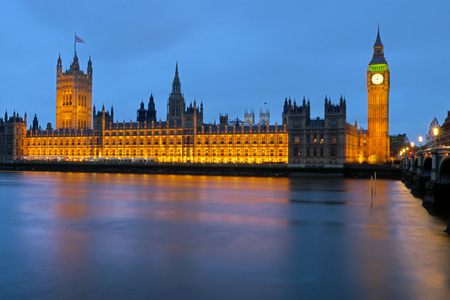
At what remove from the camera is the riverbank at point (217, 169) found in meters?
104

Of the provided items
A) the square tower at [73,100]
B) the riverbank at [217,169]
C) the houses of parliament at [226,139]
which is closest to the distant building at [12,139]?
the houses of parliament at [226,139]

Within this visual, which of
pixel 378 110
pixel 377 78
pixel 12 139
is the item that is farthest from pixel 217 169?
pixel 12 139

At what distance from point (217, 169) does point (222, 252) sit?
92382mm

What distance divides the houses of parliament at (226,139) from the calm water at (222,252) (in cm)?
7329

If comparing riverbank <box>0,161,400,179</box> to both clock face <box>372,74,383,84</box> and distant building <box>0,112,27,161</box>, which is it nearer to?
distant building <box>0,112,27,161</box>

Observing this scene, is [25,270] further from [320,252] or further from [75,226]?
[320,252]

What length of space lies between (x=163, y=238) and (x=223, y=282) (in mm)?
10733

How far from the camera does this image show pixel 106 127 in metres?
151

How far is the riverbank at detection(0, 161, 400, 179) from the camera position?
104m

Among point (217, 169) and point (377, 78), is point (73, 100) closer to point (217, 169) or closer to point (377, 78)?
point (217, 169)

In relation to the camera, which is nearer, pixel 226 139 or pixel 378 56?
pixel 226 139

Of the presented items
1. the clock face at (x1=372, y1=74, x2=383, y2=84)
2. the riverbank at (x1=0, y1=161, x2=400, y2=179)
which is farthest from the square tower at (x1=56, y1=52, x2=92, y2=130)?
the clock face at (x1=372, y1=74, x2=383, y2=84)

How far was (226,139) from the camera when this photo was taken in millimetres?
135250

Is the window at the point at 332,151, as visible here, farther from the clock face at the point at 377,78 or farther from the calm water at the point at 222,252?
the calm water at the point at 222,252
